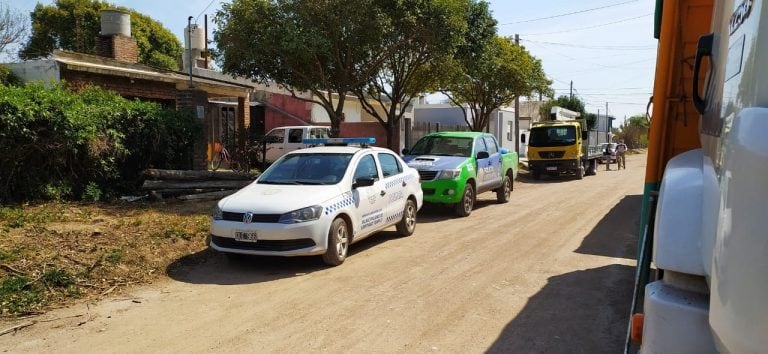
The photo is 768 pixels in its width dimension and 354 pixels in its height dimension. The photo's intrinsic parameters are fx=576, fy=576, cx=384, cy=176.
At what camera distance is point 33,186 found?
9734 mm

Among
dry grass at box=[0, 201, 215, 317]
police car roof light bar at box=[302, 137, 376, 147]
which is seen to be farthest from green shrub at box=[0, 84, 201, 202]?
police car roof light bar at box=[302, 137, 376, 147]

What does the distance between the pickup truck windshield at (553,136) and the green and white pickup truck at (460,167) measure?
27.8 feet

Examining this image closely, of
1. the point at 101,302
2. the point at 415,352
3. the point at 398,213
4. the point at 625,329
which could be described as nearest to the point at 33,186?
the point at 101,302

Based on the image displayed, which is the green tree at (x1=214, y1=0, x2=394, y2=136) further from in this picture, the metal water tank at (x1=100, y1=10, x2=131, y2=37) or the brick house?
the metal water tank at (x1=100, y1=10, x2=131, y2=37)

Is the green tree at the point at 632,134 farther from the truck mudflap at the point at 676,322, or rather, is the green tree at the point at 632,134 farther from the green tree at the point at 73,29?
the truck mudflap at the point at 676,322

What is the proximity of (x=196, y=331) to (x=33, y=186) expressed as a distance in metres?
6.49

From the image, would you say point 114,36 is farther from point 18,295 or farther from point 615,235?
point 615,235

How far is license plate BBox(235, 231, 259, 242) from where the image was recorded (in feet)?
22.8

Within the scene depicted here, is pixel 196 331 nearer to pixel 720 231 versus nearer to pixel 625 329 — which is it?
pixel 625 329

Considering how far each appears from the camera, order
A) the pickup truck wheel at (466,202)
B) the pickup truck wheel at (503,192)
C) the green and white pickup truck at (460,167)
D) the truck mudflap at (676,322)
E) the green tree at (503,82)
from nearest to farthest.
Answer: the truck mudflap at (676,322)
the green and white pickup truck at (460,167)
the pickup truck wheel at (466,202)
the pickup truck wheel at (503,192)
the green tree at (503,82)

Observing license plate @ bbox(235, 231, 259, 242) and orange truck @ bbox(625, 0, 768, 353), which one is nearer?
orange truck @ bbox(625, 0, 768, 353)

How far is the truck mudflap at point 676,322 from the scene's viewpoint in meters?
2.11

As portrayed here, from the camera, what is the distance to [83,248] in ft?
23.7

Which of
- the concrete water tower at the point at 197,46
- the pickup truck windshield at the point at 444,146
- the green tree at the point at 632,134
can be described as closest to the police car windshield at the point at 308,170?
the pickup truck windshield at the point at 444,146
